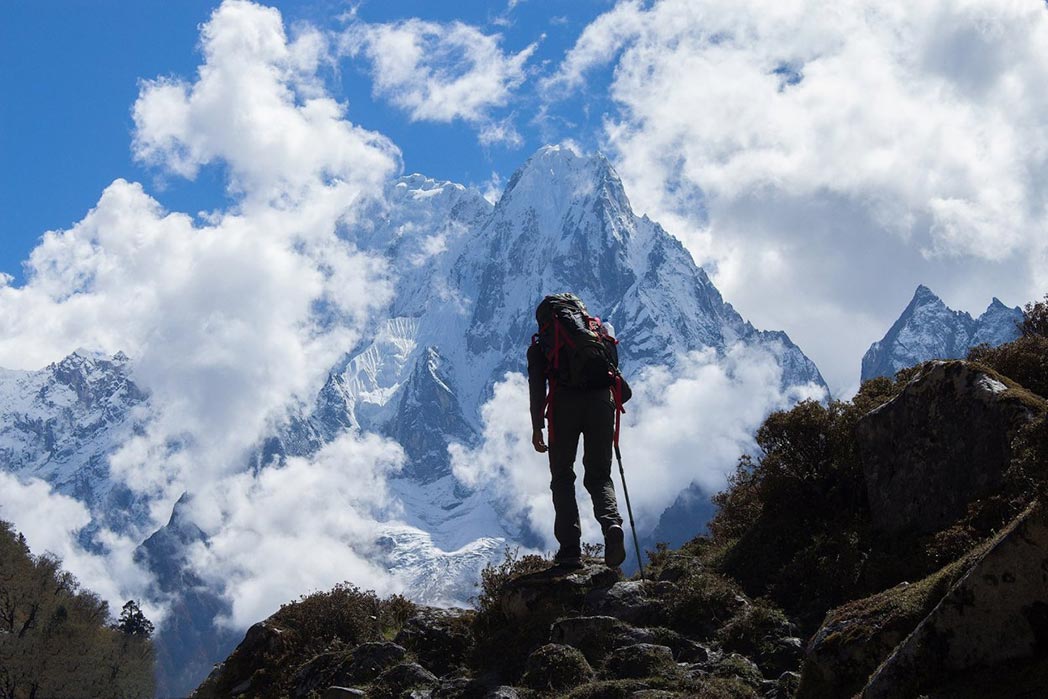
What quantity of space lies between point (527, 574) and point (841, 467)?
Answer: 3.83m

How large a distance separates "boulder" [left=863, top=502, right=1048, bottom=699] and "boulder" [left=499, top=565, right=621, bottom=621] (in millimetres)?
5354

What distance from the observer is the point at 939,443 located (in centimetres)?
1000

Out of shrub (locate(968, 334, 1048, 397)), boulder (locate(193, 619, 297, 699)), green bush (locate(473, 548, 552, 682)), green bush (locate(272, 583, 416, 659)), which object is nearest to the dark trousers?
green bush (locate(473, 548, 552, 682))

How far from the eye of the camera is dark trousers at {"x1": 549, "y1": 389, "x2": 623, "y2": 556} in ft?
43.0

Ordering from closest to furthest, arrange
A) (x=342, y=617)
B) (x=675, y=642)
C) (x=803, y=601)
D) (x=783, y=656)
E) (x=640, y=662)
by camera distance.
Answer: (x=640, y=662) → (x=783, y=656) → (x=675, y=642) → (x=803, y=601) → (x=342, y=617)

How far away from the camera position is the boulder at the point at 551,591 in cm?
1161

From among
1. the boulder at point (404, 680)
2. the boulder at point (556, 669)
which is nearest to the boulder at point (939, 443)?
the boulder at point (556, 669)

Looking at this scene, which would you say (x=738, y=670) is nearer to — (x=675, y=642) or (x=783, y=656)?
(x=783, y=656)

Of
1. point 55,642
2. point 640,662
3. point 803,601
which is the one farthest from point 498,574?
point 55,642

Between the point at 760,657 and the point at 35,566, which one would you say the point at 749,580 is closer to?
the point at 760,657

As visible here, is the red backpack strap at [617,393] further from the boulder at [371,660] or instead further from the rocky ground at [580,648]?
the boulder at [371,660]

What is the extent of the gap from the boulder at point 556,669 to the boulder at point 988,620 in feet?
11.3

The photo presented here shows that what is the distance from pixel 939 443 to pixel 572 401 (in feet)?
15.0

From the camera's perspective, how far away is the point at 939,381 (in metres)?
10.2
